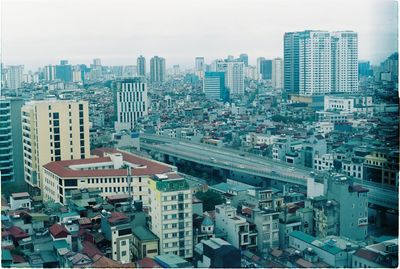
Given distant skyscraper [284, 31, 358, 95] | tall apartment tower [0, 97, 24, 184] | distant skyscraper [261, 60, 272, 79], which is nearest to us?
tall apartment tower [0, 97, 24, 184]

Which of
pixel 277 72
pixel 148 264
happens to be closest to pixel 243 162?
pixel 148 264

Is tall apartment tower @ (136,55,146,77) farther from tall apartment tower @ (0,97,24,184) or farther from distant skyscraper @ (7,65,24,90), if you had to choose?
tall apartment tower @ (0,97,24,184)

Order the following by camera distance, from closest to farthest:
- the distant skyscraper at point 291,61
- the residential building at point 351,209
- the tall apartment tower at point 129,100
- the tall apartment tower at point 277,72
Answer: the residential building at point 351,209
the tall apartment tower at point 129,100
the distant skyscraper at point 291,61
the tall apartment tower at point 277,72

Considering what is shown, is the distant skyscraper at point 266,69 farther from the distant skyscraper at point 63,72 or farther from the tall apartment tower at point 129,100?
the tall apartment tower at point 129,100

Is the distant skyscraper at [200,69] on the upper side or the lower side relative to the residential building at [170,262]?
upper

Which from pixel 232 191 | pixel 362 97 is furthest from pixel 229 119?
pixel 232 191

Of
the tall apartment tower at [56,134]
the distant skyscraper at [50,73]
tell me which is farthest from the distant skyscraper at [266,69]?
the tall apartment tower at [56,134]

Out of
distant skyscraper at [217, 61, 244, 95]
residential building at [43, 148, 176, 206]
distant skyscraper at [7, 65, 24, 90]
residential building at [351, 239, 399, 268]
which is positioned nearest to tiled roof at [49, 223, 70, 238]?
residential building at [43, 148, 176, 206]
